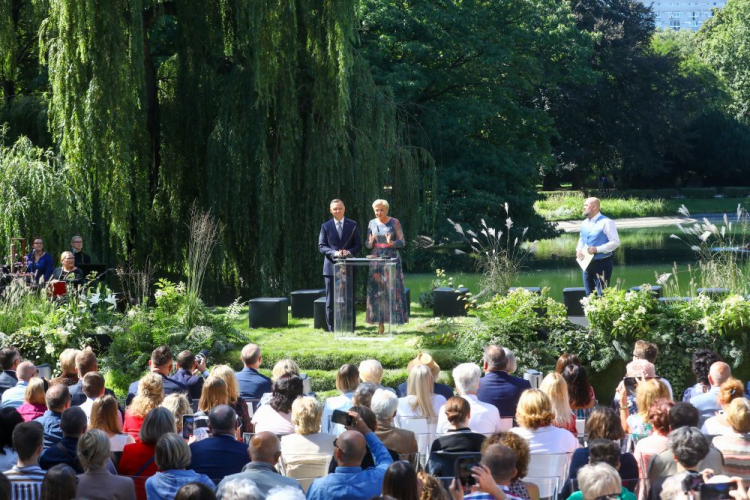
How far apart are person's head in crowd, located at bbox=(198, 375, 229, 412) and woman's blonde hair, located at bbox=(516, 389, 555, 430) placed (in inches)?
73.8

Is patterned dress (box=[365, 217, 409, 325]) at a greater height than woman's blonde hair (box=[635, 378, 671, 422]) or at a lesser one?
greater

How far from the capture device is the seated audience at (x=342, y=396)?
6309mm

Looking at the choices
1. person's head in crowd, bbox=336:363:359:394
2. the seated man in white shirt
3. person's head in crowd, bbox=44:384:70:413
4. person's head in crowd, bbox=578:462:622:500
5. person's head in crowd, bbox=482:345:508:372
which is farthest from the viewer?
person's head in crowd, bbox=482:345:508:372

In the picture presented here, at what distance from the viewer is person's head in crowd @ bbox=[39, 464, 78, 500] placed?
4344 mm

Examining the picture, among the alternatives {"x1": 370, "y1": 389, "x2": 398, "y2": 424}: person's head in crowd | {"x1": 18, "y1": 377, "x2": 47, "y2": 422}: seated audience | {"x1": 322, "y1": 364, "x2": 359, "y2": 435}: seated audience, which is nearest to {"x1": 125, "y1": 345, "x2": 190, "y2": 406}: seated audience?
{"x1": 18, "y1": 377, "x2": 47, "y2": 422}: seated audience

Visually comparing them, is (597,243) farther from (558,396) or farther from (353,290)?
(558,396)

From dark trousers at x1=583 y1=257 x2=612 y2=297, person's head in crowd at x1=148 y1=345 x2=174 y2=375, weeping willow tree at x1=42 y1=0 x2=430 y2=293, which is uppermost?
weeping willow tree at x1=42 y1=0 x2=430 y2=293

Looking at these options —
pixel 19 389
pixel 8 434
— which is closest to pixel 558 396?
pixel 8 434

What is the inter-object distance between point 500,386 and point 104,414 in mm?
2781

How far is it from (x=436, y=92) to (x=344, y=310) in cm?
1994

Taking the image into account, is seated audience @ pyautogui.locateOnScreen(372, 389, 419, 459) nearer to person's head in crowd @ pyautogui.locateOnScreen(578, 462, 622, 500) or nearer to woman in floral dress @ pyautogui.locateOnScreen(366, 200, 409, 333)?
person's head in crowd @ pyautogui.locateOnScreen(578, 462, 622, 500)

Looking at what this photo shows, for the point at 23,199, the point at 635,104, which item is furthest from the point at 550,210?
the point at 23,199

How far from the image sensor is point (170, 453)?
4707mm

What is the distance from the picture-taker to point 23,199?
45.7 feet
